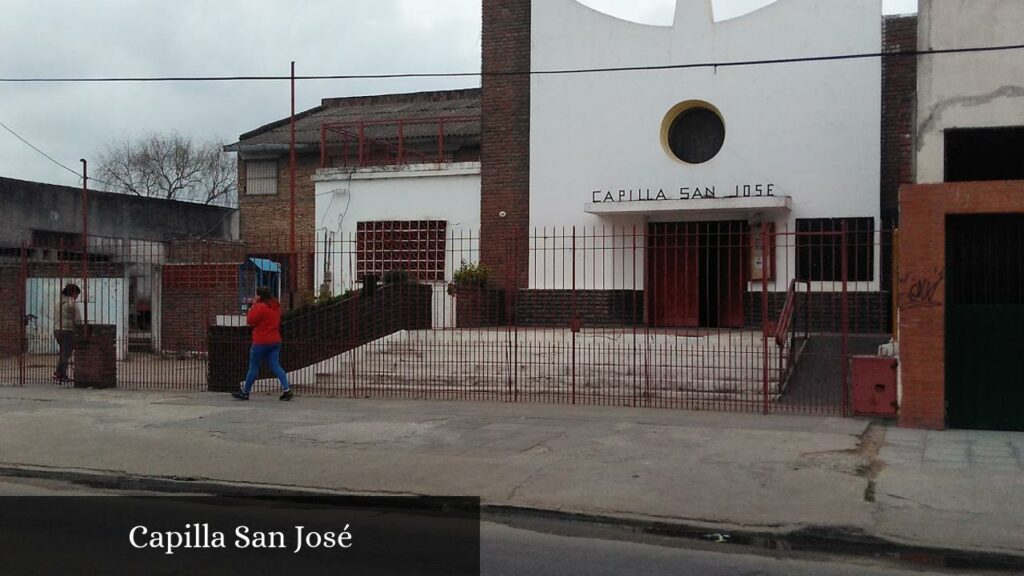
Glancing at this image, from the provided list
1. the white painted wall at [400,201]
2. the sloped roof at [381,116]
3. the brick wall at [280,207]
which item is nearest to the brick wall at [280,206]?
the brick wall at [280,207]

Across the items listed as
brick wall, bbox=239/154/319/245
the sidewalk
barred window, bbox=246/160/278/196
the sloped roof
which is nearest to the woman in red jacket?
the sidewalk

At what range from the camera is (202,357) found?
16.4 meters

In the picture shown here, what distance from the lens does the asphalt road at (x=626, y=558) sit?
643 centimetres

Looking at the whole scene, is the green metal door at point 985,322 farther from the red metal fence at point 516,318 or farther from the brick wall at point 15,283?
the brick wall at point 15,283

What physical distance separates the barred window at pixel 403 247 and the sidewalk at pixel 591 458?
351 inches

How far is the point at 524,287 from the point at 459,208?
251 centimetres

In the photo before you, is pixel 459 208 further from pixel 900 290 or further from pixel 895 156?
pixel 900 290

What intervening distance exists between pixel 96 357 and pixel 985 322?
43.2 feet

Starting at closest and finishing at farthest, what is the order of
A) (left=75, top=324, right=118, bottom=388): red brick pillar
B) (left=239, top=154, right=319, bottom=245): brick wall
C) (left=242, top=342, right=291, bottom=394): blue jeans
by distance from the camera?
(left=242, top=342, right=291, bottom=394): blue jeans
(left=75, top=324, right=118, bottom=388): red brick pillar
(left=239, top=154, right=319, bottom=245): brick wall

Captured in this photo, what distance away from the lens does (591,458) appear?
979cm

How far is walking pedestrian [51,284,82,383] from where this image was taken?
15898 millimetres

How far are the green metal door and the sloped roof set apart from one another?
16.5m

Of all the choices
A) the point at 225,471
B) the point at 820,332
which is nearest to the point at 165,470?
the point at 225,471
